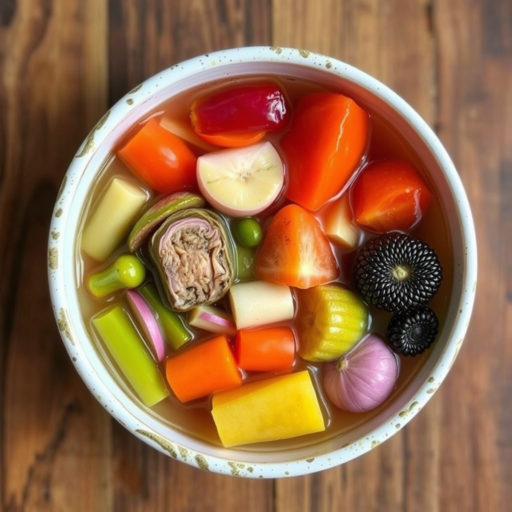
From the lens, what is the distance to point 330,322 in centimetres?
100

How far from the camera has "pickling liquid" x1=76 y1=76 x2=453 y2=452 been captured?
3.28 ft

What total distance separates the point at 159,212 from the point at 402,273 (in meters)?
0.36

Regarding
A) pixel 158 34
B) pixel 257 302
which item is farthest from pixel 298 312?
pixel 158 34

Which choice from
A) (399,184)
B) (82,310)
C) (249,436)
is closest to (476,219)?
(399,184)

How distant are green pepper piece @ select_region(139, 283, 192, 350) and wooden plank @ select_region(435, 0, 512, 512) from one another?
0.46m

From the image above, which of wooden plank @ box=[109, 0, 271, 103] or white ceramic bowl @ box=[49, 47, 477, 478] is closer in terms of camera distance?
white ceramic bowl @ box=[49, 47, 477, 478]

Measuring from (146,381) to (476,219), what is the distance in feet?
2.00

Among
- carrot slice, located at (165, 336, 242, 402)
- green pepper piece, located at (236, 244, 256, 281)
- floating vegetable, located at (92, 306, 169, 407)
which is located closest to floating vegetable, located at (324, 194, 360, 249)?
green pepper piece, located at (236, 244, 256, 281)

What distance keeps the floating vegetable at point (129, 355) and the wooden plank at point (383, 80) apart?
0.30 m

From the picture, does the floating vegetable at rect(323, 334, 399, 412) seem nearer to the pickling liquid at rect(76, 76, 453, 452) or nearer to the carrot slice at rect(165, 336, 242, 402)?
the pickling liquid at rect(76, 76, 453, 452)

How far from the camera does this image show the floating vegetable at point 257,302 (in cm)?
103

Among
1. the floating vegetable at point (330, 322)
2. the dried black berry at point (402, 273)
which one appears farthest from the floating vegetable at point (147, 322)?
the dried black berry at point (402, 273)

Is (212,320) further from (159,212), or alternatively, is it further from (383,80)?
(383,80)

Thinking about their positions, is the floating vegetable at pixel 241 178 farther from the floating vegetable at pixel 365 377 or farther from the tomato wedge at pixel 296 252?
the floating vegetable at pixel 365 377
